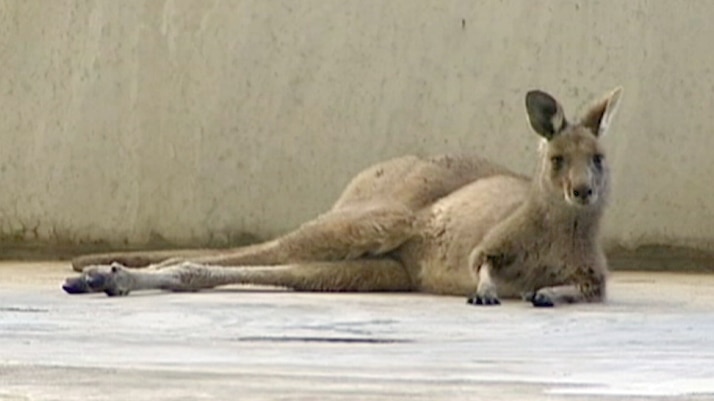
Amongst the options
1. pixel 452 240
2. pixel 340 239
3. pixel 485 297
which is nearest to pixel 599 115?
pixel 452 240

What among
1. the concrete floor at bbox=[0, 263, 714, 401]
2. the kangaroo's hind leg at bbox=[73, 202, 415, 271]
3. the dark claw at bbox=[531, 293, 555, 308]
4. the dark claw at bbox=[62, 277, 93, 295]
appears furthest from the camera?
the kangaroo's hind leg at bbox=[73, 202, 415, 271]

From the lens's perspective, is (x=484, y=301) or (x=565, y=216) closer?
(x=484, y=301)

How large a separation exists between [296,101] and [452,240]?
6.18 feet

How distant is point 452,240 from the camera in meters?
6.36

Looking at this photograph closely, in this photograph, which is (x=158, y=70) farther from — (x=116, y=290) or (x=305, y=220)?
(x=116, y=290)

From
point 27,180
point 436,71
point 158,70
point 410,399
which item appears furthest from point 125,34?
point 410,399

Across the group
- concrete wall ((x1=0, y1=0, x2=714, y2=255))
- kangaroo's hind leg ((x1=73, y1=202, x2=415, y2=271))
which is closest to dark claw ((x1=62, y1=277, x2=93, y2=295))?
kangaroo's hind leg ((x1=73, y1=202, x2=415, y2=271))

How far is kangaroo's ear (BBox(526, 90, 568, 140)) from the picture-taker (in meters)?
6.09

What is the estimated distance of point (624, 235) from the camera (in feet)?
26.3

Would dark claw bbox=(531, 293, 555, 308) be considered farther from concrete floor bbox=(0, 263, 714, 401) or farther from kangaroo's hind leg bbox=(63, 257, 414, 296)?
kangaroo's hind leg bbox=(63, 257, 414, 296)

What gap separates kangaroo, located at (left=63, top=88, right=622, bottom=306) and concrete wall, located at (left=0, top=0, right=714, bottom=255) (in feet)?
3.59

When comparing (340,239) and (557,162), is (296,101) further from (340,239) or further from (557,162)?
(557,162)

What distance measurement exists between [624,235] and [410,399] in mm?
4927

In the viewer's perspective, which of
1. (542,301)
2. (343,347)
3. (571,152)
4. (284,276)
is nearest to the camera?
(343,347)
